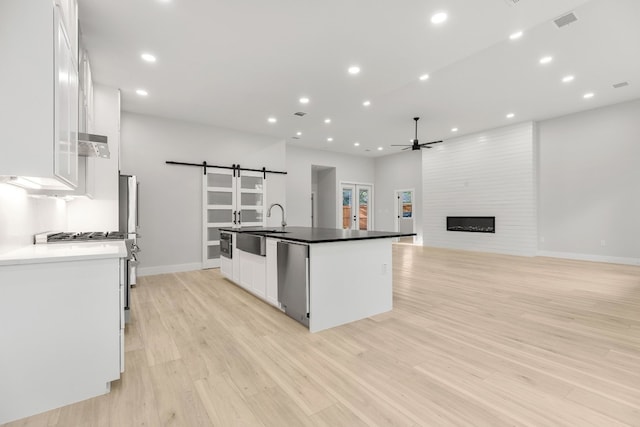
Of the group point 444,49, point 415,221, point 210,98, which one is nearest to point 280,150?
point 210,98

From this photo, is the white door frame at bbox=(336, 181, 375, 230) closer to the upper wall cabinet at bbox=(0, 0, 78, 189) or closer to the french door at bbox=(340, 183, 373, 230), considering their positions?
the french door at bbox=(340, 183, 373, 230)

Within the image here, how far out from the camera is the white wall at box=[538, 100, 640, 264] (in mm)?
5820

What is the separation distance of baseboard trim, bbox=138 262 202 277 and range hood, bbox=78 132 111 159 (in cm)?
309

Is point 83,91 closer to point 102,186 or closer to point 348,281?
point 102,186

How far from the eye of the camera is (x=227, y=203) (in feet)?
21.2

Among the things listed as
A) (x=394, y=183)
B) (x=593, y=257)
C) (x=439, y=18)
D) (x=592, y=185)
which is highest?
(x=439, y=18)

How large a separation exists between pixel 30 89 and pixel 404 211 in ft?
33.3

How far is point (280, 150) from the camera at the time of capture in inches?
290

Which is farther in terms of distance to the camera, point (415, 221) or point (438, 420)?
point (415, 221)

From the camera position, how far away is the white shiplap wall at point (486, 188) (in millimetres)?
7023

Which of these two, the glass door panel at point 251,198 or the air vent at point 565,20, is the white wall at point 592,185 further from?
the glass door panel at point 251,198

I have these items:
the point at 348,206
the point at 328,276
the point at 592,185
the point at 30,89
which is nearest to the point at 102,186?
the point at 30,89

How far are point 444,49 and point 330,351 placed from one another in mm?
3636

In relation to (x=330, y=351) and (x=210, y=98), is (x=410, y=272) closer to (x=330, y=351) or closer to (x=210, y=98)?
(x=330, y=351)
